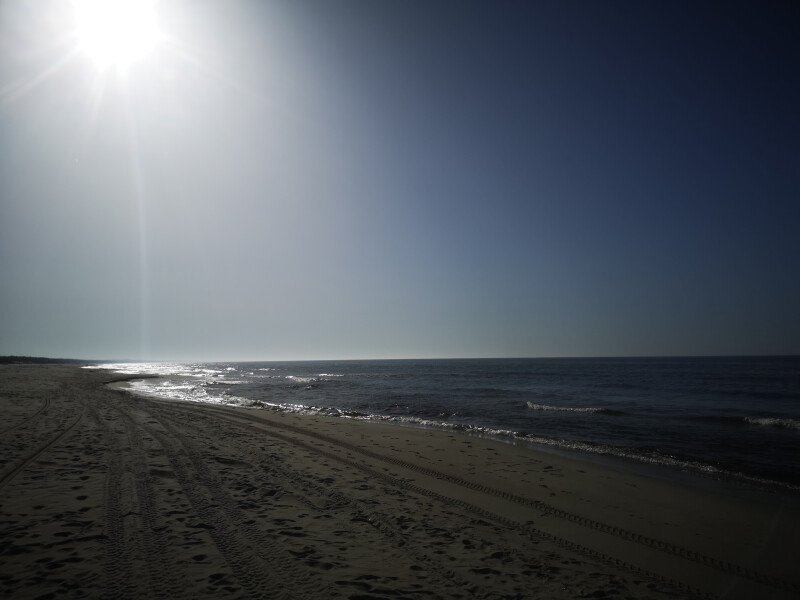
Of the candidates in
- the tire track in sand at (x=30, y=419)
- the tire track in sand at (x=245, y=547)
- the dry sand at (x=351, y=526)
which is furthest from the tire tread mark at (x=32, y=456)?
the tire track in sand at (x=245, y=547)

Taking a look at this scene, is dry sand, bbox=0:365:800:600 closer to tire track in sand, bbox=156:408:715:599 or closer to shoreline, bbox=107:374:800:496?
tire track in sand, bbox=156:408:715:599

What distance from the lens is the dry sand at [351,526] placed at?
14.5 feet

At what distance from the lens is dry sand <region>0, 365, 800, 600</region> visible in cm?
443

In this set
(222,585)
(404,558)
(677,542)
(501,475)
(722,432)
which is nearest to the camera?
(222,585)

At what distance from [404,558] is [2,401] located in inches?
898

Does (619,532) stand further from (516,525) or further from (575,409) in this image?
(575,409)

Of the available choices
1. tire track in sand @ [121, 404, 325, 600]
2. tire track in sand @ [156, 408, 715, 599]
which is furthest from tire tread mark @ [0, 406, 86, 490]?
tire track in sand @ [156, 408, 715, 599]

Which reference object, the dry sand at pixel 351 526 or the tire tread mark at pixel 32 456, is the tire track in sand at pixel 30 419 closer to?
the dry sand at pixel 351 526

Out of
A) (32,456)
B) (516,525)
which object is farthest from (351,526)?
(32,456)

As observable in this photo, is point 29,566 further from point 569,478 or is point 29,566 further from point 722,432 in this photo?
point 722,432

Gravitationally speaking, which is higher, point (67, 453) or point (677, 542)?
point (67, 453)

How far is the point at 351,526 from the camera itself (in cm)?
608

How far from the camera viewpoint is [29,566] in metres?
4.25

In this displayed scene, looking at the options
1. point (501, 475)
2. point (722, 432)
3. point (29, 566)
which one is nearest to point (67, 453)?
point (29, 566)
